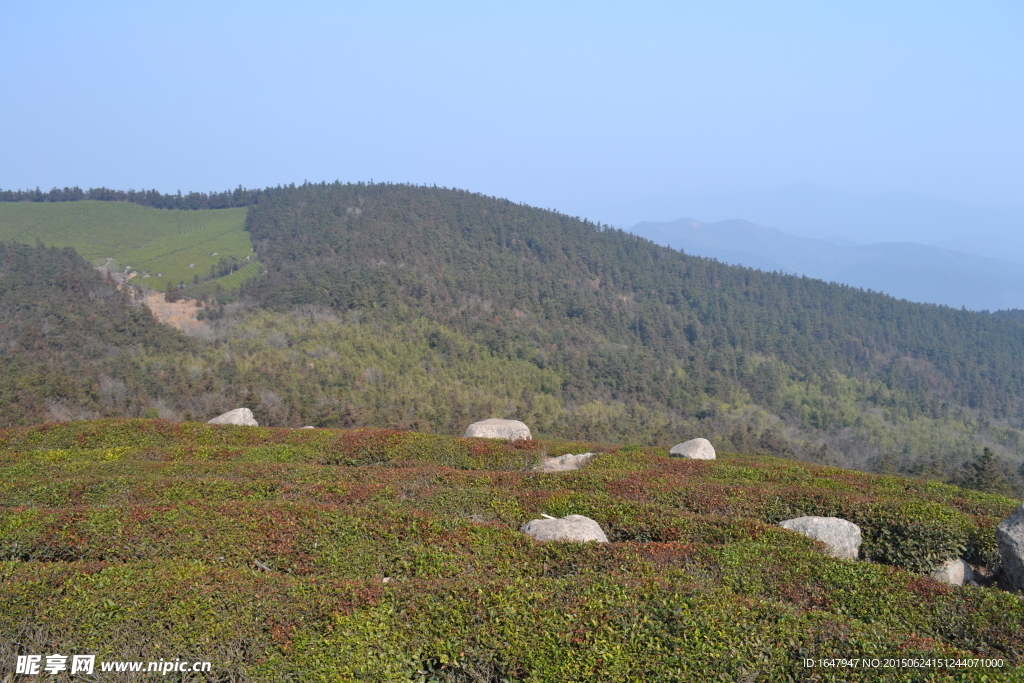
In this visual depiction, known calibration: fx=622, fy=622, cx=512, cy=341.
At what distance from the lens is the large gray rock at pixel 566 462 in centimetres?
1997

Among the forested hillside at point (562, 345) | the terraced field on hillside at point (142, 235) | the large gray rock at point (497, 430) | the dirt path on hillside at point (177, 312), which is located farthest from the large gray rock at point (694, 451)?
the terraced field on hillside at point (142, 235)

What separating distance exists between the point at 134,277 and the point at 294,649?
79.8 metres

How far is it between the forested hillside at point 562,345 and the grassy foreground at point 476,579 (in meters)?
31.2

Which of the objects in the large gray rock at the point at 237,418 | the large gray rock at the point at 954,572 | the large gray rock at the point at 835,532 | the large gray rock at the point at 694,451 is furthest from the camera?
the large gray rock at the point at 237,418

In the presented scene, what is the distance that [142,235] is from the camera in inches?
3622

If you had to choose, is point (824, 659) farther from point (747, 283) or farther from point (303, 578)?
point (747, 283)

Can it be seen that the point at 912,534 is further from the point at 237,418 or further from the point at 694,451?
the point at 237,418

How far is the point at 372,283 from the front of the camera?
8200 centimetres

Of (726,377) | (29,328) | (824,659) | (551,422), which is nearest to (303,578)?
(824,659)

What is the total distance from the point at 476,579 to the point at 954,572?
30.2 ft

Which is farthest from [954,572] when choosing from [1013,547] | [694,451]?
[694,451]

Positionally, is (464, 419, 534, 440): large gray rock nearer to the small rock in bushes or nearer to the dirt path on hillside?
the small rock in bushes

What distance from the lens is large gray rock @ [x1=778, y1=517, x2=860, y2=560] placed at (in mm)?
11773

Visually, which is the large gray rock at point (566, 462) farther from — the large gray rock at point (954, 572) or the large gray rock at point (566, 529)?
the large gray rock at point (954, 572)
